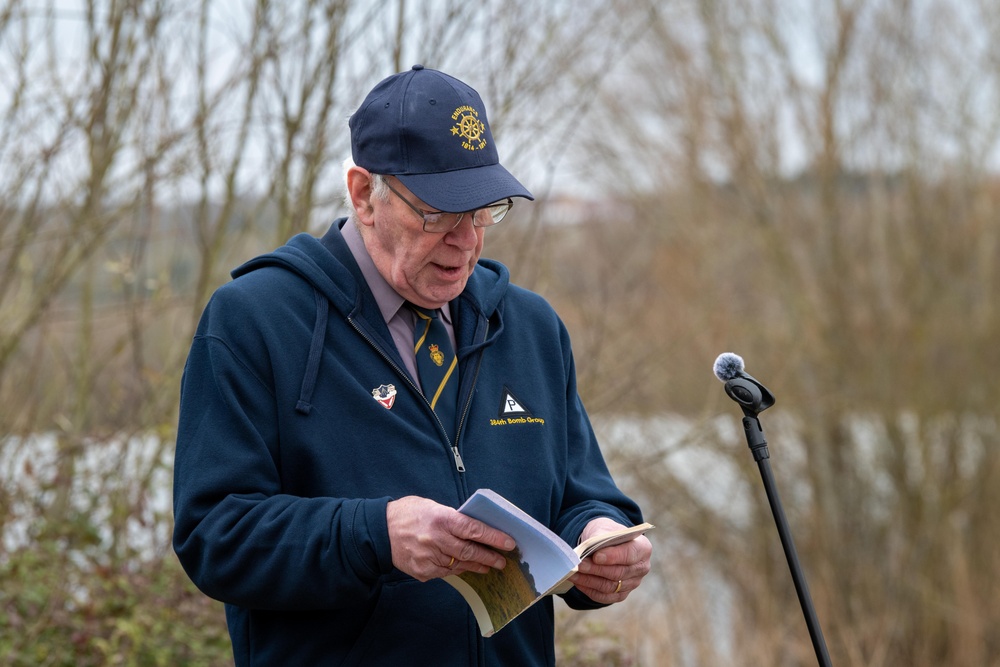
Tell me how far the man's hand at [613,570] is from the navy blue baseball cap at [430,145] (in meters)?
0.66

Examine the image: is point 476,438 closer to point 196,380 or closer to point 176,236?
point 196,380

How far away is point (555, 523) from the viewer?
2303mm

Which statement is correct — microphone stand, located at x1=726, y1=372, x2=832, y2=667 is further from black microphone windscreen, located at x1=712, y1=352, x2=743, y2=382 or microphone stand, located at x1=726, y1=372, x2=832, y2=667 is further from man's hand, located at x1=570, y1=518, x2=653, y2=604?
man's hand, located at x1=570, y1=518, x2=653, y2=604

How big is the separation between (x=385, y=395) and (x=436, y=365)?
5.5 inches

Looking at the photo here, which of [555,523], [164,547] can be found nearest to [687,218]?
[164,547]

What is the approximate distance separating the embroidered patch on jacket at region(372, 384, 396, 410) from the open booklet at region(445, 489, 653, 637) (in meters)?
0.29

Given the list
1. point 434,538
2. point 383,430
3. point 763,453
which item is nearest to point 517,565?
point 434,538

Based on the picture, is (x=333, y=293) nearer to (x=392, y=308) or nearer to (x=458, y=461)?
(x=392, y=308)

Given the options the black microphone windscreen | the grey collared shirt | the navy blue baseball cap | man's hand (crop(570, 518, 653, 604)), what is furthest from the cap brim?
man's hand (crop(570, 518, 653, 604))

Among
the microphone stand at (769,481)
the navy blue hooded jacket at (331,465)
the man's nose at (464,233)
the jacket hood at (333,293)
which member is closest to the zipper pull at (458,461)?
the navy blue hooded jacket at (331,465)

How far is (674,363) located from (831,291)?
1.71 m

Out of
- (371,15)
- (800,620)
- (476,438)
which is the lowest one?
(800,620)

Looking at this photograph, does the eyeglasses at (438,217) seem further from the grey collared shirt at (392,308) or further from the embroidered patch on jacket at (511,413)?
the embroidered patch on jacket at (511,413)

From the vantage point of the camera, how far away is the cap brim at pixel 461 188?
2090 mm
